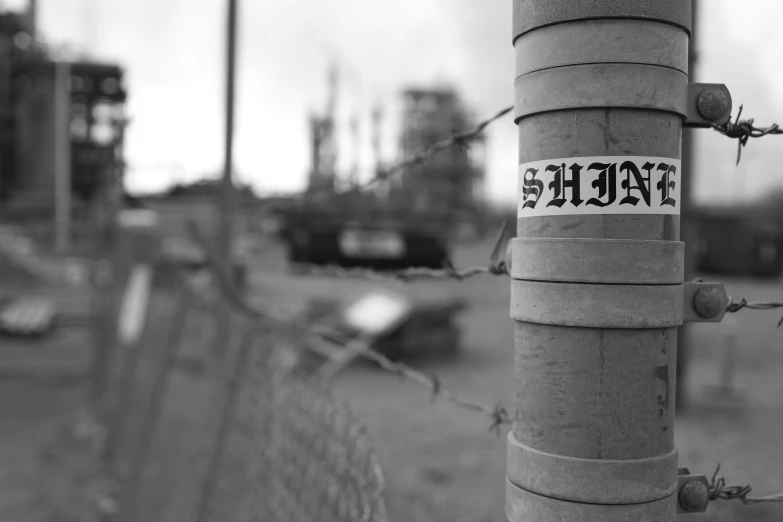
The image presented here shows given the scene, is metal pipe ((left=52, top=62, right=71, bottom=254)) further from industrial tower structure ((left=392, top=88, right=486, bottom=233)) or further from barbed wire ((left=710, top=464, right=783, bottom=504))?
barbed wire ((left=710, top=464, right=783, bottom=504))

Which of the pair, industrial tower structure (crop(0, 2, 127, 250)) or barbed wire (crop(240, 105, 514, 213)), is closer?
barbed wire (crop(240, 105, 514, 213))

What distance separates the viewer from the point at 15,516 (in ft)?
15.5

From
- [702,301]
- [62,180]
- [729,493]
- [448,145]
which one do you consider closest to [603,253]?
[702,301]

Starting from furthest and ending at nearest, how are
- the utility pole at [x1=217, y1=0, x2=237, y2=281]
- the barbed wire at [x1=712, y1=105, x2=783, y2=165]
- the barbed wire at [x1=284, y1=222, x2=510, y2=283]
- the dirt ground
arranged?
1. the dirt ground
2. the utility pole at [x1=217, y1=0, x2=237, y2=281]
3. the barbed wire at [x1=284, y1=222, x2=510, y2=283]
4. the barbed wire at [x1=712, y1=105, x2=783, y2=165]

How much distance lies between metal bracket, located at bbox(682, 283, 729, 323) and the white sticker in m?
0.12

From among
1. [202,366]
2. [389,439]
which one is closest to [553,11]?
[202,366]

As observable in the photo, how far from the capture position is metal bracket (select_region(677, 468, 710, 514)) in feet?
3.59

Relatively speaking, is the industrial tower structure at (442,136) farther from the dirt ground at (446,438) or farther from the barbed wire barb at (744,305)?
the barbed wire barb at (744,305)

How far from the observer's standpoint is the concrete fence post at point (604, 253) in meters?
0.97

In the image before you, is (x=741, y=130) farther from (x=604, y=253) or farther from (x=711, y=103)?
(x=604, y=253)

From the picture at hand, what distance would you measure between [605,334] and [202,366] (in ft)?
10.0

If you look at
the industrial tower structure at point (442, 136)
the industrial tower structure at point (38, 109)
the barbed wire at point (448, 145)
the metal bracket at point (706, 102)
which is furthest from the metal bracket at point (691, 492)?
the industrial tower structure at point (442, 136)

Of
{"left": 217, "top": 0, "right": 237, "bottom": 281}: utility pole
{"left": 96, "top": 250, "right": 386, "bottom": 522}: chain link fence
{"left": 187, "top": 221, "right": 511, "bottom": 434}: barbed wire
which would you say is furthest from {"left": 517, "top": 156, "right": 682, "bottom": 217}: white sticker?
{"left": 217, "top": 0, "right": 237, "bottom": 281}: utility pole

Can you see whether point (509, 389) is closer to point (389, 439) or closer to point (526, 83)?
point (389, 439)
